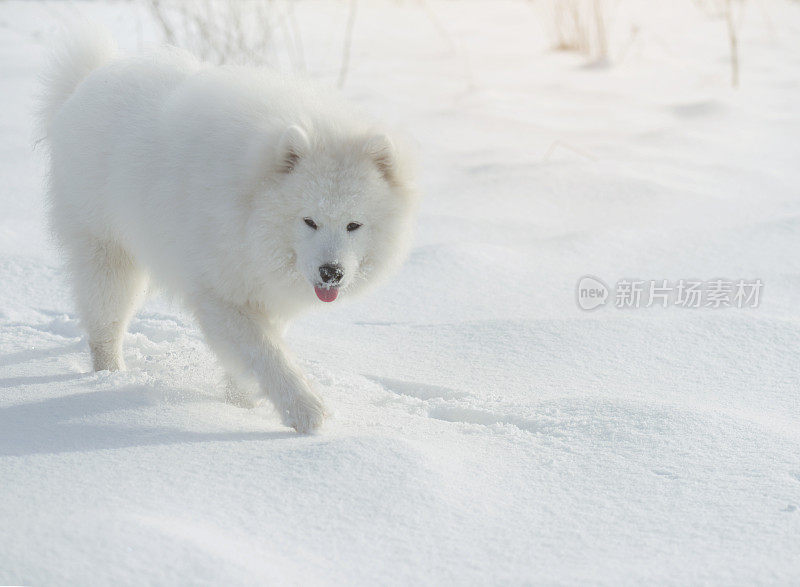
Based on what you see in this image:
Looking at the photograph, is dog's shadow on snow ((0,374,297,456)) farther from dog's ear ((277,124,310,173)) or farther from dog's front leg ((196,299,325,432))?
dog's ear ((277,124,310,173))

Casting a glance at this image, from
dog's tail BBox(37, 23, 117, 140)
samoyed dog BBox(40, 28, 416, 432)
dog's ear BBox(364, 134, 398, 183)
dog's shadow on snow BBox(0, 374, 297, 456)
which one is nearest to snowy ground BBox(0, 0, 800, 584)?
dog's shadow on snow BBox(0, 374, 297, 456)

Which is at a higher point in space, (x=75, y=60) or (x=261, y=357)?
(x=75, y=60)

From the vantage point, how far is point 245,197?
8.83 ft

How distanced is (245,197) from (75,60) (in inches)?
49.3

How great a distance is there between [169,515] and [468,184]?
13.7 ft

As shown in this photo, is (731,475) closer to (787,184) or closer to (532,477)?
(532,477)

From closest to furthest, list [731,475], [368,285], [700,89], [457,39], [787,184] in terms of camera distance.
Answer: [731,475], [368,285], [787,184], [700,89], [457,39]

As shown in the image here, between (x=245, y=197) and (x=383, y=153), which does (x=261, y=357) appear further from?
(x=383, y=153)

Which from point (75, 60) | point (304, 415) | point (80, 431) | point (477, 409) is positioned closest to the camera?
point (80, 431)

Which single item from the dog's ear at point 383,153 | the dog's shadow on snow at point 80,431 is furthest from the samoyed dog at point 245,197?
the dog's shadow on snow at point 80,431

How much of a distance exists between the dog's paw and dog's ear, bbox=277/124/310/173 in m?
0.69

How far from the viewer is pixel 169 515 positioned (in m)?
2.06

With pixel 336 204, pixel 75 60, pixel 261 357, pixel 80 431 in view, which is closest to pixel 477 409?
pixel 261 357

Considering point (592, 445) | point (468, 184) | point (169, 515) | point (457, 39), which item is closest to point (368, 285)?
point (592, 445)
